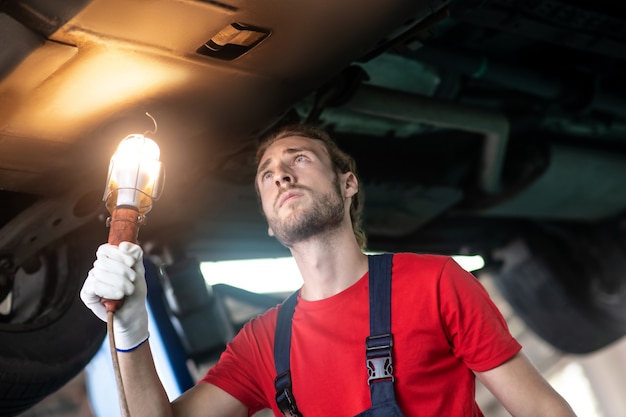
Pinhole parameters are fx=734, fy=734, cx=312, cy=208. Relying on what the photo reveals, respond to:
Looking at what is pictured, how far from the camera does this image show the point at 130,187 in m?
1.31

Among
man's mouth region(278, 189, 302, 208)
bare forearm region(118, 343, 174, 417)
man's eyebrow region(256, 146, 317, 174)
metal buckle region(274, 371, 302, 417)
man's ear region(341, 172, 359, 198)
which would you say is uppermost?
man's eyebrow region(256, 146, 317, 174)

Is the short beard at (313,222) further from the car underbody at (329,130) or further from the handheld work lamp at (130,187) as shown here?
the handheld work lamp at (130,187)

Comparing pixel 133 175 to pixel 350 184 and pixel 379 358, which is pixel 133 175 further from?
pixel 350 184

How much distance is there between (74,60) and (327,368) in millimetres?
777

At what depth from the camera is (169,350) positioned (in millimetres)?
2264

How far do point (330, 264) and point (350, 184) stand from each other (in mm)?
305

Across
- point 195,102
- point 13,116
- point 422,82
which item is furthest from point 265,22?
point 422,82

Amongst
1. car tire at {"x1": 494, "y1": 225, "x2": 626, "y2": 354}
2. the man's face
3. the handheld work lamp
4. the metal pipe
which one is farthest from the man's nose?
car tire at {"x1": 494, "y1": 225, "x2": 626, "y2": 354}

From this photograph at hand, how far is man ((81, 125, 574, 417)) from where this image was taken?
1407mm

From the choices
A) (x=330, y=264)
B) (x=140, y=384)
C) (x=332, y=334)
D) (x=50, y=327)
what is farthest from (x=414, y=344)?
(x=50, y=327)

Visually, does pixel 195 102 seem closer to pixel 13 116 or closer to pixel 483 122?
pixel 13 116

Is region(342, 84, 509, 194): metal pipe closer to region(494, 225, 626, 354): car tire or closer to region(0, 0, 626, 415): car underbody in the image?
region(0, 0, 626, 415): car underbody

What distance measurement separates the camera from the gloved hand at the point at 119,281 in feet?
4.08

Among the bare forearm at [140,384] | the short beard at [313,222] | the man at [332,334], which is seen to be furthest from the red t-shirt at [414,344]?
the bare forearm at [140,384]
